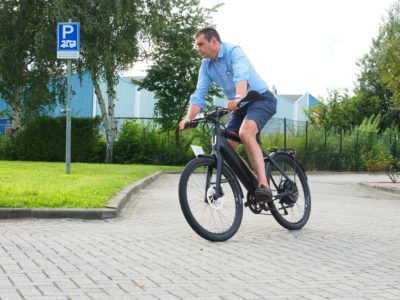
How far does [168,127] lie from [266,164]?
1918 centimetres

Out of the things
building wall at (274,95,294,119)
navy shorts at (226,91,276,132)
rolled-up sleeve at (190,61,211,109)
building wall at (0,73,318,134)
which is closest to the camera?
navy shorts at (226,91,276,132)

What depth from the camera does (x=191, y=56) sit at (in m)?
25.3

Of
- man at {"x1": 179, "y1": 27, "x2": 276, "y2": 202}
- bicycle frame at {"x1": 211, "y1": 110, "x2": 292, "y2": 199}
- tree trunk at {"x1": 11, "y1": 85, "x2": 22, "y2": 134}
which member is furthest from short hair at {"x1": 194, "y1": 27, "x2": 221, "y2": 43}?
tree trunk at {"x1": 11, "y1": 85, "x2": 22, "y2": 134}

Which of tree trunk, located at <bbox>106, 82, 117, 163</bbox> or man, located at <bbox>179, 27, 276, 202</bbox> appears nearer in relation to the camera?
man, located at <bbox>179, 27, 276, 202</bbox>

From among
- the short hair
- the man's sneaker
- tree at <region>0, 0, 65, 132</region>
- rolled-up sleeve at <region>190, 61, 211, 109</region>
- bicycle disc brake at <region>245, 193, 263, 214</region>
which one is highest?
tree at <region>0, 0, 65, 132</region>

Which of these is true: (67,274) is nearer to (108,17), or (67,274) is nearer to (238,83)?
(238,83)

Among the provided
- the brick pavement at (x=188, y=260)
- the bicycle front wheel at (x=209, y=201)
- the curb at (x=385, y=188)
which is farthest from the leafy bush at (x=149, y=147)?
the bicycle front wheel at (x=209, y=201)

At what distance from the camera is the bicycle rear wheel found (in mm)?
6875

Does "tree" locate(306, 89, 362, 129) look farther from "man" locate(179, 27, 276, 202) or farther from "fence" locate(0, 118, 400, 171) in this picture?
"man" locate(179, 27, 276, 202)

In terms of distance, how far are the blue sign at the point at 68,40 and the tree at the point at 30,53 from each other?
9037mm

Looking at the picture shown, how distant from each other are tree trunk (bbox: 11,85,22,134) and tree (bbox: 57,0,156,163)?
4.11m

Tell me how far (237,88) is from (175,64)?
A: 1933cm

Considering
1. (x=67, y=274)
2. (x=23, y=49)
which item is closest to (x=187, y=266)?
(x=67, y=274)

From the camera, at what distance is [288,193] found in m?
7.02
